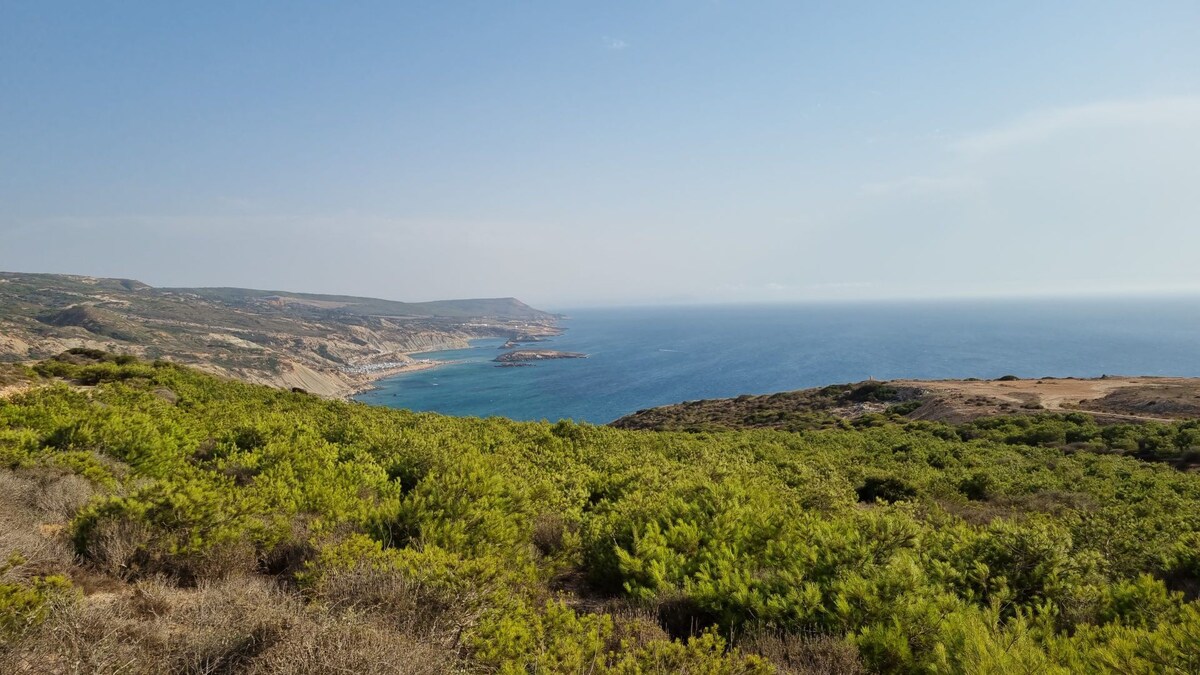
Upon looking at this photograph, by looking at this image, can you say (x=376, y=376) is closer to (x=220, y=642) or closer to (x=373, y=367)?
(x=373, y=367)

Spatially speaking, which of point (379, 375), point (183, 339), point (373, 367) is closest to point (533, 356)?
point (379, 375)

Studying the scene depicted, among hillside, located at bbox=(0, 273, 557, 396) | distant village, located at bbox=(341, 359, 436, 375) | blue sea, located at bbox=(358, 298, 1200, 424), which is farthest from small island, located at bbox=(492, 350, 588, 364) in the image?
hillside, located at bbox=(0, 273, 557, 396)

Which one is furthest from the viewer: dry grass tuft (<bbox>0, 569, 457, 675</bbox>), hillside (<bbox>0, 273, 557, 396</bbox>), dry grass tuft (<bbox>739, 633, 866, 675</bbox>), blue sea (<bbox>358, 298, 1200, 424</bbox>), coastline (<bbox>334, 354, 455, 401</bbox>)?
coastline (<bbox>334, 354, 455, 401</bbox>)

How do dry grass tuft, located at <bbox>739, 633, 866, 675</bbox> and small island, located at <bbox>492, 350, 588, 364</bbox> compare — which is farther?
small island, located at <bbox>492, 350, 588, 364</bbox>

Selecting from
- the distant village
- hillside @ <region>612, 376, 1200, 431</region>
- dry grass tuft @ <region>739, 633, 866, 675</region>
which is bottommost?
the distant village

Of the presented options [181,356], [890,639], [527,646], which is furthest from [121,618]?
[181,356]

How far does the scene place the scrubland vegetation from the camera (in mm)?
3863

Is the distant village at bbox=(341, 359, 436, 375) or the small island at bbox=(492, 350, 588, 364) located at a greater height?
the small island at bbox=(492, 350, 588, 364)

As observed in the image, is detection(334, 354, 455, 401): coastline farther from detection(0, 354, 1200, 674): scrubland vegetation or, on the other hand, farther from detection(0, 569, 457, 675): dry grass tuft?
detection(0, 569, 457, 675): dry grass tuft

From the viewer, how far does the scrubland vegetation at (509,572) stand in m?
3.86

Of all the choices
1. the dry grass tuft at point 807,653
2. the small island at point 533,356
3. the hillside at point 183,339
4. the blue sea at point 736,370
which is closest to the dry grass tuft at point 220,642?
the dry grass tuft at point 807,653

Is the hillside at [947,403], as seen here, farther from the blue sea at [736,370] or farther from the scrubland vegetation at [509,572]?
the scrubland vegetation at [509,572]

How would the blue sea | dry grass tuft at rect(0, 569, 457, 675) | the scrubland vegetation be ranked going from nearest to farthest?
dry grass tuft at rect(0, 569, 457, 675), the scrubland vegetation, the blue sea

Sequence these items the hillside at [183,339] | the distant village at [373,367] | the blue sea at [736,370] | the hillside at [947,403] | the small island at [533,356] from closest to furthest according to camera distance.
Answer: the hillside at [947,403]
the hillside at [183,339]
the blue sea at [736,370]
the distant village at [373,367]
the small island at [533,356]
